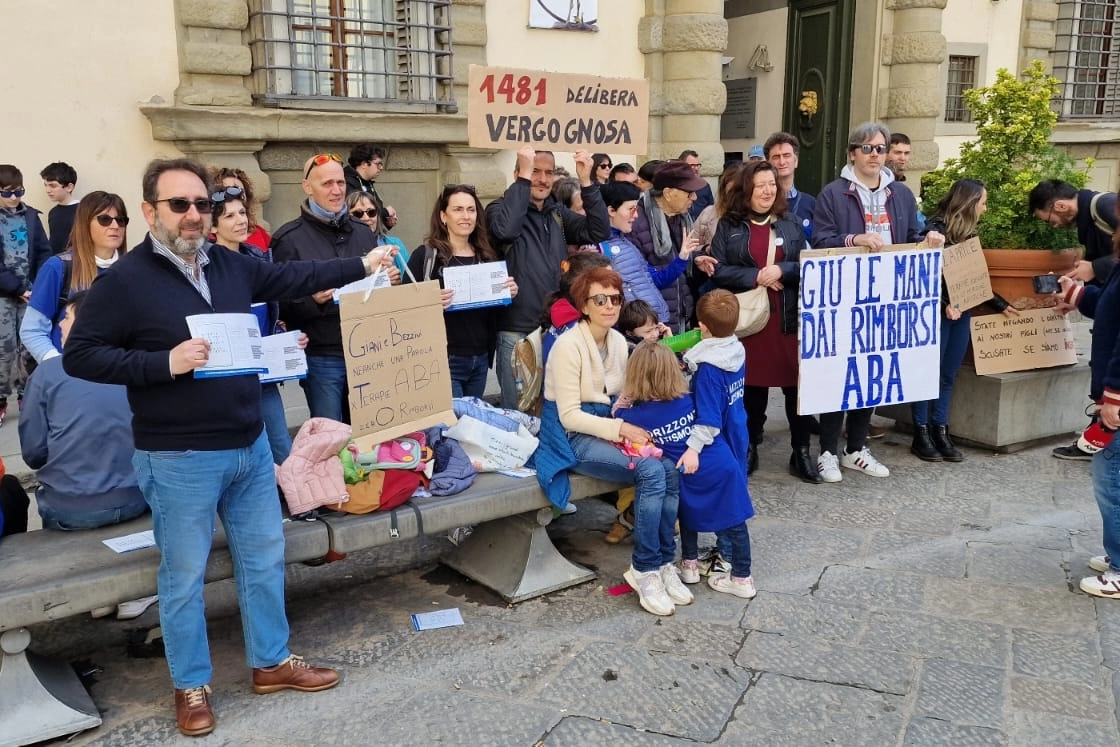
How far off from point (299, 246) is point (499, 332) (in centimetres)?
116

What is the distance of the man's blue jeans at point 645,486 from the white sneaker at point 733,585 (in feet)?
0.75

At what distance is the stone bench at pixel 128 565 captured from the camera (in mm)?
3127

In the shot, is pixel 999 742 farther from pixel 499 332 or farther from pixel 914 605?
pixel 499 332

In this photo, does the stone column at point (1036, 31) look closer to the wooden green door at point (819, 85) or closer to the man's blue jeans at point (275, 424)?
the wooden green door at point (819, 85)

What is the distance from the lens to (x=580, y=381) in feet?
13.9

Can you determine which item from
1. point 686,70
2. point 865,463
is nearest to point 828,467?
point 865,463

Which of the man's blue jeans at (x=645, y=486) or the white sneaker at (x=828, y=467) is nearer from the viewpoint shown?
the man's blue jeans at (x=645, y=486)

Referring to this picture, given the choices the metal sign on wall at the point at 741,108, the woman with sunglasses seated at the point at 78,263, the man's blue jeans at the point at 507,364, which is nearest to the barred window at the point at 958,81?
the metal sign on wall at the point at 741,108

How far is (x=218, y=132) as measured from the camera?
796cm

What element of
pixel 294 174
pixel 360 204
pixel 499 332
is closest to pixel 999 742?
pixel 499 332

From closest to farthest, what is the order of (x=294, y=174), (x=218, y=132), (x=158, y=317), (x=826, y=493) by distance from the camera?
(x=158, y=317), (x=826, y=493), (x=218, y=132), (x=294, y=174)

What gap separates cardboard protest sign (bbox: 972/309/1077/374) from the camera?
635cm

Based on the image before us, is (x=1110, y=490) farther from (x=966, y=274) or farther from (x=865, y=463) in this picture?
(x=966, y=274)

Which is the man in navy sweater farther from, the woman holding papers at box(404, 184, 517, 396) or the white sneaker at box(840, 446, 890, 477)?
the white sneaker at box(840, 446, 890, 477)
